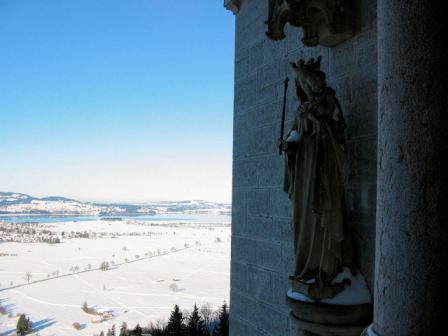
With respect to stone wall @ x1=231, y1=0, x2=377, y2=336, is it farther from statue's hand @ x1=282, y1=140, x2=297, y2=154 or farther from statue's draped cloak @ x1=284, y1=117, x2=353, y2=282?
statue's hand @ x1=282, y1=140, x2=297, y2=154

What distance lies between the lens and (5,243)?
89250 millimetres

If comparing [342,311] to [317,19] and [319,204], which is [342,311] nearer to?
[319,204]

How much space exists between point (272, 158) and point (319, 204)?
1376 mm

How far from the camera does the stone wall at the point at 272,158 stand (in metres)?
2.71

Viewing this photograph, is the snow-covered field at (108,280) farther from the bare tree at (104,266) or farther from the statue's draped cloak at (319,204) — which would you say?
the statue's draped cloak at (319,204)

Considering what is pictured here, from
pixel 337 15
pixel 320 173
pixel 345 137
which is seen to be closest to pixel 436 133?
pixel 320 173

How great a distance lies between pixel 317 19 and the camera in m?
2.88

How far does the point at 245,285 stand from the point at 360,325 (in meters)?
1.87

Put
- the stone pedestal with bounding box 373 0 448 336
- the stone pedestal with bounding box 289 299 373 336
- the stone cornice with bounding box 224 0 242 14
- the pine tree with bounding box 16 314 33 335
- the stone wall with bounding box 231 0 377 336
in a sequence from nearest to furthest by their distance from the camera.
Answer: the stone pedestal with bounding box 373 0 448 336, the stone pedestal with bounding box 289 299 373 336, the stone wall with bounding box 231 0 377 336, the stone cornice with bounding box 224 0 242 14, the pine tree with bounding box 16 314 33 335

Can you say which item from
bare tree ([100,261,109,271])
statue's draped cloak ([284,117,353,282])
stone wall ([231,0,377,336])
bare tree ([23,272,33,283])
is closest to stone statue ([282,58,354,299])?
statue's draped cloak ([284,117,353,282])

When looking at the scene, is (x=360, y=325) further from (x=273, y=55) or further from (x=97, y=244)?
(x=97, y=244)

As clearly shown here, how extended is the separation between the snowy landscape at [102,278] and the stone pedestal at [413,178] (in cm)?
4112

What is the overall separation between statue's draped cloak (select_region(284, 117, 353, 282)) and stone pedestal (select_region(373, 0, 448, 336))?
895 millimetres

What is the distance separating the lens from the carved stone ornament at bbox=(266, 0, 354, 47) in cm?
275
